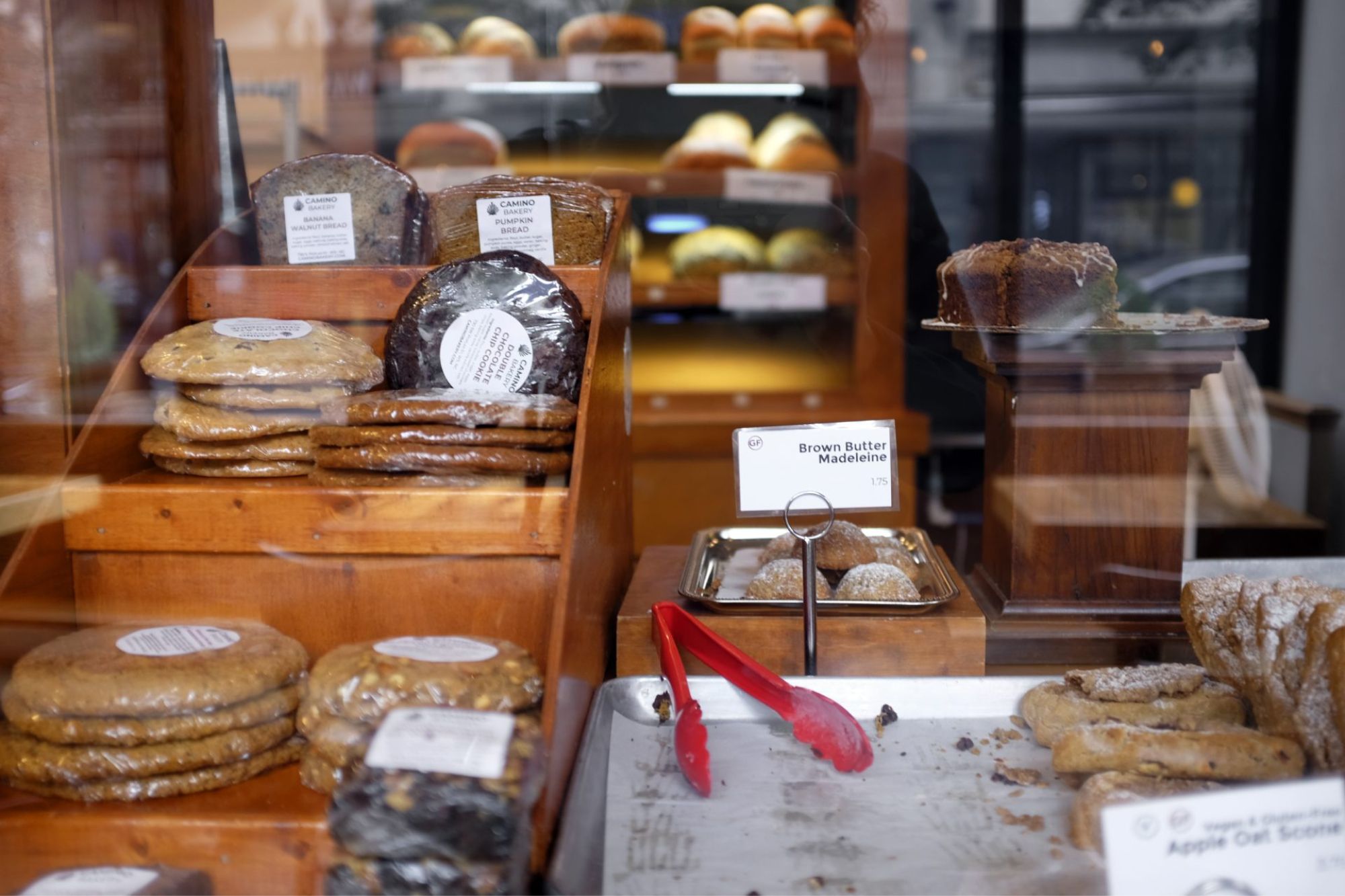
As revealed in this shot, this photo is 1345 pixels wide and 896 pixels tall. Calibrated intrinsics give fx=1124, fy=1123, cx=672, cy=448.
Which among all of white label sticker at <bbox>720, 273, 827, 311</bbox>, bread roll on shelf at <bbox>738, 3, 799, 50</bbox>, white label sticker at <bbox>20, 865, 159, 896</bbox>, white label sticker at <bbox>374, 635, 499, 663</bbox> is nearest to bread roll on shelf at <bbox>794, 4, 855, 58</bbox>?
bread roll on shelf at <bbox>738, 3, 799, 50</bbox>

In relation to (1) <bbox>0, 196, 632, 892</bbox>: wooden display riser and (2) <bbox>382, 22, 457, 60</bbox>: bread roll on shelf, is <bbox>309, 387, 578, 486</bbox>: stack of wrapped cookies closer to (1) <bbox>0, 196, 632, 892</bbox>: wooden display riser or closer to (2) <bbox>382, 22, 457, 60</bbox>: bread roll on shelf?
(1) <bbox>0, 196, 632, 892</bbox>: wooden display riser

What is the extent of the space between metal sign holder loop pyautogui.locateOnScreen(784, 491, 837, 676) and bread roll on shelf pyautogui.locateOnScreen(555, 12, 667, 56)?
7.58 ft

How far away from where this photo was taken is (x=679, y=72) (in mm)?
3279

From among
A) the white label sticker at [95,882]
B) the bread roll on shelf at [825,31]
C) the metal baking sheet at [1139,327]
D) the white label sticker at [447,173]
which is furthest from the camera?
the bread roll on shelf at [825,31]

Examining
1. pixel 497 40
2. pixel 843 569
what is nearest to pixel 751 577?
pixel 843 569

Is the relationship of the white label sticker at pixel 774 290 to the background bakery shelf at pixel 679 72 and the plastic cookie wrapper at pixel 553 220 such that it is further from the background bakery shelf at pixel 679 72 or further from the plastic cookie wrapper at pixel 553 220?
the plastic cookie wrapper at pixel 553 220

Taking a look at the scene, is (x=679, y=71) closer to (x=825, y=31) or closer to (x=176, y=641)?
(x=825, y=31)

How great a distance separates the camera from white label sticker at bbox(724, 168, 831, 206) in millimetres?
3309

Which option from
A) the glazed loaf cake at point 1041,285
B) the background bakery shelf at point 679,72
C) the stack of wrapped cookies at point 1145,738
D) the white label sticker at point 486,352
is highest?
the background bakery shelf at point 679,72

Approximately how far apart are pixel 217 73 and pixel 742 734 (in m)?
1.26

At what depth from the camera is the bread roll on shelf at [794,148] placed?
3273 millimetres

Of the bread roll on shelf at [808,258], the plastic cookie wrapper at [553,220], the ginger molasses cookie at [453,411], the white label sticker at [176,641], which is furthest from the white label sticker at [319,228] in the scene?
the bread roll on shelf at [808,258]

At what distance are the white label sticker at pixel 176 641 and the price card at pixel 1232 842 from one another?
831mm

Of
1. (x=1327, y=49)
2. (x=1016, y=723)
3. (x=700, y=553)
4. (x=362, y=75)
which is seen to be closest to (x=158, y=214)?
(x=700, y=553)
